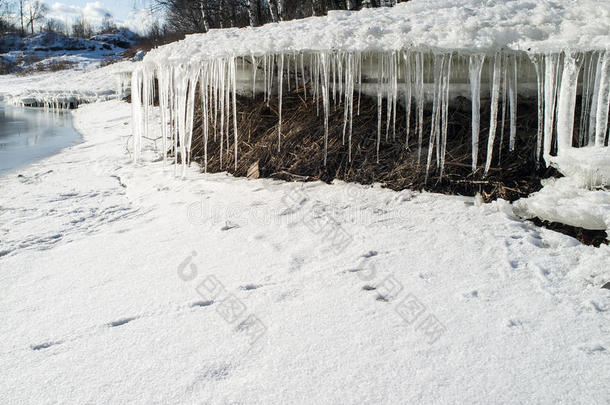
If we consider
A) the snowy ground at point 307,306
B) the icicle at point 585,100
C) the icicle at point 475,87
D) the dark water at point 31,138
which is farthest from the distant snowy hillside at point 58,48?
the icicle at point 585,100

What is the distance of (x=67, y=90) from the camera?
57.5ft

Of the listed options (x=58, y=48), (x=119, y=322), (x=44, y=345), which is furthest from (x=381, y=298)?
(x=58, y=48)

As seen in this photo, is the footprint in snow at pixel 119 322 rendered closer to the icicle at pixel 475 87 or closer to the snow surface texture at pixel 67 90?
the icicle at pixel 475 87

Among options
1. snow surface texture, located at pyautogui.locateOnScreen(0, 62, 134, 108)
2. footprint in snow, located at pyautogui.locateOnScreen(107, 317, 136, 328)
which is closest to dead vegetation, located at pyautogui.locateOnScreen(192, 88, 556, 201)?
footprint in snow, located at pyautogui.locateOnScreen(107, 317, 136, 328)

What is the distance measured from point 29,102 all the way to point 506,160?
18930 millimetres

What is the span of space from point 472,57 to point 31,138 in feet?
28.7

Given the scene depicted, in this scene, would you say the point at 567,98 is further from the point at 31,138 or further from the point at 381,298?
the point at 31,138

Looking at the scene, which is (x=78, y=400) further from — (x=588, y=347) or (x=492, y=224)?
(x=492, y=224)

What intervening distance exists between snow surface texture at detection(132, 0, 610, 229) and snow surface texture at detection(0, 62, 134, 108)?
37.8ft

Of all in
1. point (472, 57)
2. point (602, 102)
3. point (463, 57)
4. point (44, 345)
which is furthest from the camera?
point (463, 57)

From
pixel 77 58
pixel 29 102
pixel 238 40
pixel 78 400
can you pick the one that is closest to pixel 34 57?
pixel 77 58

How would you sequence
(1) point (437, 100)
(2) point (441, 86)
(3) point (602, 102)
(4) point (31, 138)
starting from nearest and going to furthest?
(3) point (602, 102) → (1) point (437, 100) → (2) point (441, 86) → (4) point (31, 138)

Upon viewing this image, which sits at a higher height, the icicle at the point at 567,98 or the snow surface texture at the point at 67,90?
the snow surface texture at the point at 67,90

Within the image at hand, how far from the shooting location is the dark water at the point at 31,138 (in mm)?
6375
